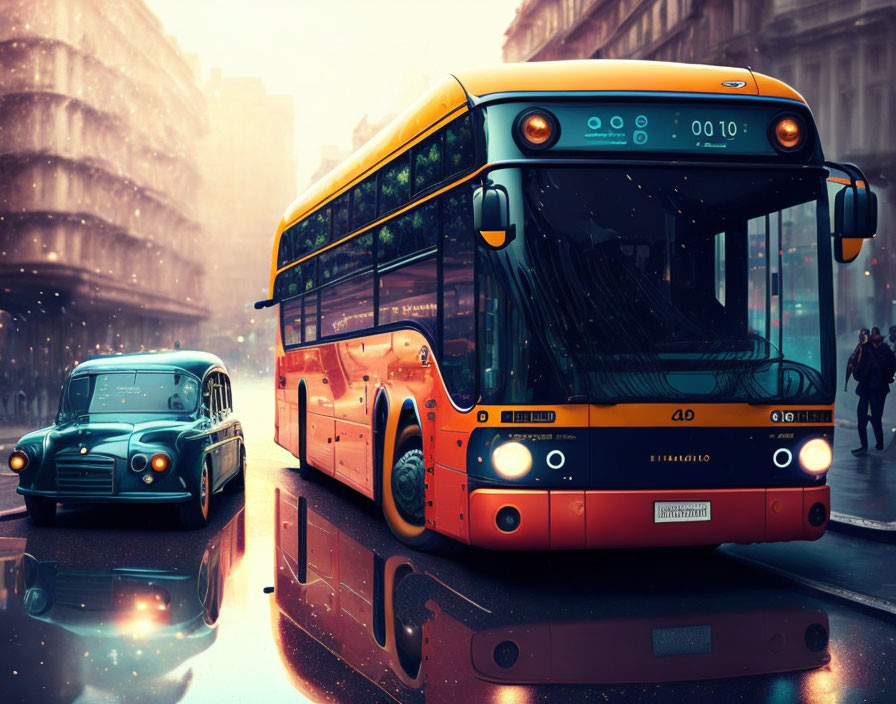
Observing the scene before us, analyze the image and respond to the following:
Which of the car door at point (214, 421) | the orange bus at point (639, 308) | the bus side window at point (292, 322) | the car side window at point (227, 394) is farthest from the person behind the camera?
the bus side window at point (292, 322)

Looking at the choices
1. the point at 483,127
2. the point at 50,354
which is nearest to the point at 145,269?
the point at 50,354

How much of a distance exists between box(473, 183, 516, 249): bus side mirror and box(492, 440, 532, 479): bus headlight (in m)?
1.29

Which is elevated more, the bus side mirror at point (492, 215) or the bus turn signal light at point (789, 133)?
the bus turn signal light at point (789, 133)

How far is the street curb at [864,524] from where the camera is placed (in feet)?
30.1

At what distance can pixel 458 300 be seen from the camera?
7527mm

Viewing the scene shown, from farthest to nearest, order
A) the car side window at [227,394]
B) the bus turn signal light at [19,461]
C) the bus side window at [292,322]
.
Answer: the bus side window at [292,322], the car side window at [227,394], the bus turn signal light at [19,461]

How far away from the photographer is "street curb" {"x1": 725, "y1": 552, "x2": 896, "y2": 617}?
6637mm

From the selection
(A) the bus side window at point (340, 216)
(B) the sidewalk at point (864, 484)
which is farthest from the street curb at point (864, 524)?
(A) the bus side window at point (340, 216)

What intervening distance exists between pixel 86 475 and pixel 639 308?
5332 millimetres

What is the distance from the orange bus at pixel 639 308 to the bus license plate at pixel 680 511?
0.04 ft

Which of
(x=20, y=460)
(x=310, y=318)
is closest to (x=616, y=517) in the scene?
(x=20, y=460)

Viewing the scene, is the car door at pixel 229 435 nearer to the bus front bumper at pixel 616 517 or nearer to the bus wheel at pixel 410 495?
the bus wheel at pixel 410 495

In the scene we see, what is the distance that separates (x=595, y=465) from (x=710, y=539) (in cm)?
91

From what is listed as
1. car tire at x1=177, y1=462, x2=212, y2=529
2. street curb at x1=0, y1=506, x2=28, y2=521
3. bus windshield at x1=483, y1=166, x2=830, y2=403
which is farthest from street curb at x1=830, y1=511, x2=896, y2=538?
street curb at x1=0, y1=506, x2=28, y2=521
